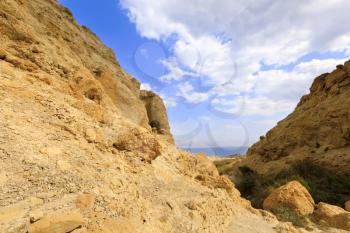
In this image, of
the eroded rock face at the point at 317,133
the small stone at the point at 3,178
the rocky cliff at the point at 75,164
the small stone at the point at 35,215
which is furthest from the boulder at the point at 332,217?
the small stone at the point at 3,178

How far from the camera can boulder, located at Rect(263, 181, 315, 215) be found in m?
12.0

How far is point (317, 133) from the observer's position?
2230 centimetres

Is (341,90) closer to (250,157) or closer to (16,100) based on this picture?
(250,157)

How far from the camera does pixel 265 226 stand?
8.97 m

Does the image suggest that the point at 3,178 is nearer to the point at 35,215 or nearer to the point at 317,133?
the point at 35,215

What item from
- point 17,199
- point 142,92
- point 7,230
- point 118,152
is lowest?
point 7,230

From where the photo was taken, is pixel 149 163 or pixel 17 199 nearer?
pixel 17 199

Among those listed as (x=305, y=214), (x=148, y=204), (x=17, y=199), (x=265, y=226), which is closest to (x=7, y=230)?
(x=17, y=199)

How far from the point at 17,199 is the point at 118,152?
319 cm

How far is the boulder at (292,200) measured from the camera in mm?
12016

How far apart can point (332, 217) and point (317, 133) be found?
38.6 ft

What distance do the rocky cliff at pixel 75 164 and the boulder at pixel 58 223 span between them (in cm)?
1

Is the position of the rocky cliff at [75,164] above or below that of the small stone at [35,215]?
above

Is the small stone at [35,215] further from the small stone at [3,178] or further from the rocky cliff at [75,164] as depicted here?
the small stone at [3,178]
